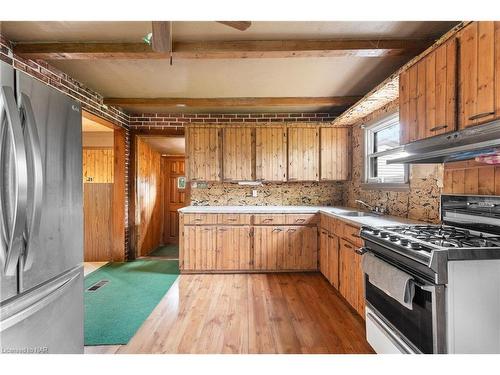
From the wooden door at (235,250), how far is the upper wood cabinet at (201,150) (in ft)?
3.38

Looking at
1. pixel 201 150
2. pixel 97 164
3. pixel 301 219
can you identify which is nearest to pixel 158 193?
pixel 97 164

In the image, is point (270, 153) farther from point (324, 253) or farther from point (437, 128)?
point (437, 128)

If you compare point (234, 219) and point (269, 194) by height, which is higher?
point (269, 194)

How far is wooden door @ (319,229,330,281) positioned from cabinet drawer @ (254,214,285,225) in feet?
1.97

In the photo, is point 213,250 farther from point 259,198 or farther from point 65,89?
point 65,89

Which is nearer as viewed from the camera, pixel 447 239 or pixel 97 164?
pixel 447 239

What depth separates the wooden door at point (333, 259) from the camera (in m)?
2.97

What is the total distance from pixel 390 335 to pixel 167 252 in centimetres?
436

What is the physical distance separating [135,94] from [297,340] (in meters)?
3.65

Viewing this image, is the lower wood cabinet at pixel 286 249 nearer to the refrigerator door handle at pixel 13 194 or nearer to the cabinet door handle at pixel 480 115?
the cabinet door handle at pixel 480 115

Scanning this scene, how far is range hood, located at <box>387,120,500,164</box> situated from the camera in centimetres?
132

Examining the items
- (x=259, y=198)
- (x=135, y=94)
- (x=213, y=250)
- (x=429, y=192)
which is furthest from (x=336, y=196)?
(x=135, y=94)

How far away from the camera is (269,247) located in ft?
12.1
